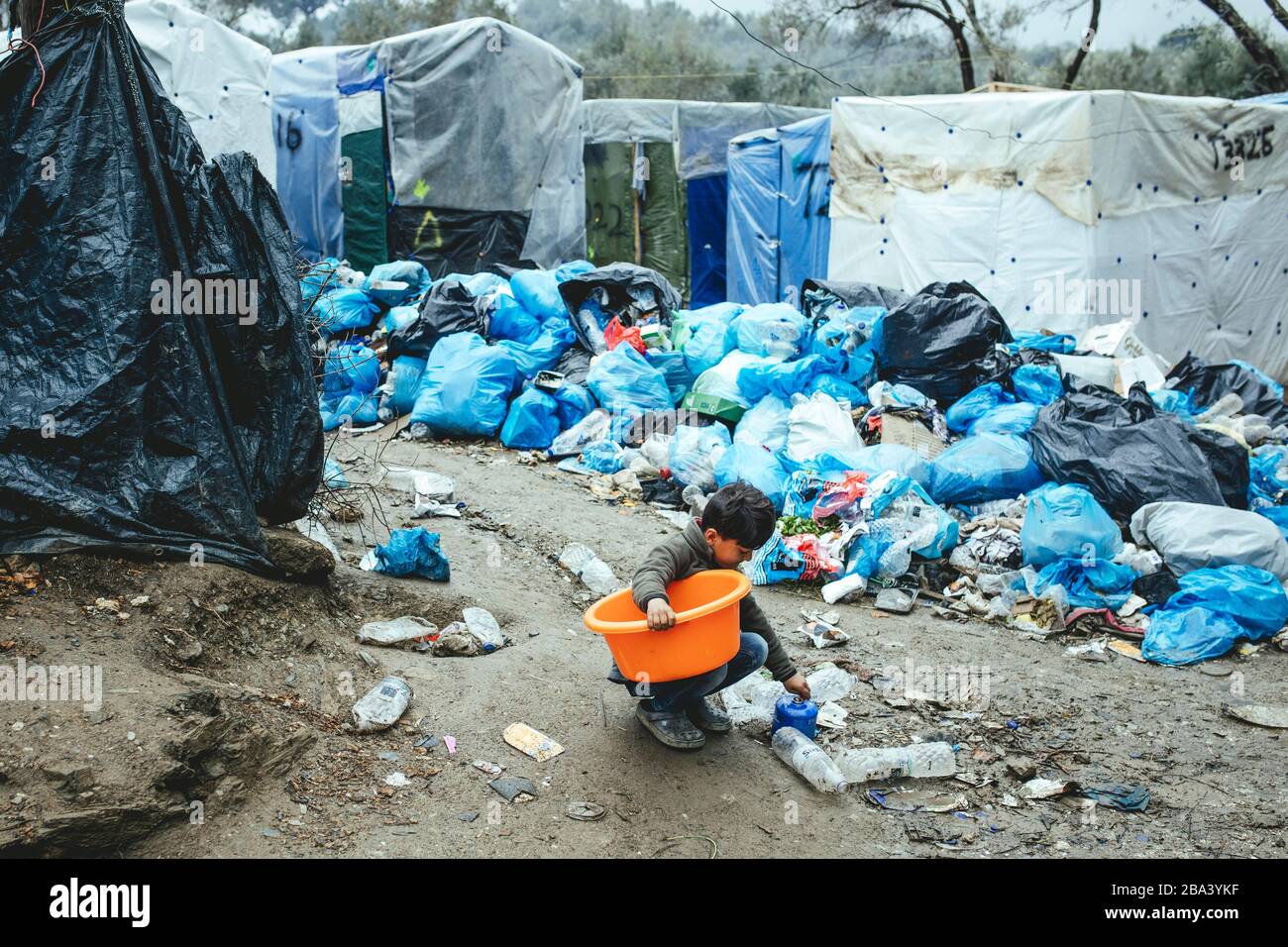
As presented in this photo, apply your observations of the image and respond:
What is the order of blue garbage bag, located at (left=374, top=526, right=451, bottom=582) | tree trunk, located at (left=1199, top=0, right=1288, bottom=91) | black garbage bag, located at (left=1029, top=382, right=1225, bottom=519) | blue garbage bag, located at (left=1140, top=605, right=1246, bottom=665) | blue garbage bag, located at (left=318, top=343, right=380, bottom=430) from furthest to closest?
1. tree trunk, located at (left=1199, top=0, right=1288, bottom=91)
2. blue garbage bag, located at (left=318, top=343, right=380, bottom=430)
3. black garbage bag, located at (left=1029, top=382, right=1225, bottom=519)
4. blue garbage bag, located at (left=1140, top=605, right=1246, bottom=665)
5. blue garbage bag, located at (left=374, top=526, right=451, bottom=582)

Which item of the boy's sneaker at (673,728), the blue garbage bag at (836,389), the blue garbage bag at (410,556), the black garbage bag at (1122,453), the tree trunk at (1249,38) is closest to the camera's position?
the boy's sneaker at (673,728)

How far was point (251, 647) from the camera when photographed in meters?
2.90

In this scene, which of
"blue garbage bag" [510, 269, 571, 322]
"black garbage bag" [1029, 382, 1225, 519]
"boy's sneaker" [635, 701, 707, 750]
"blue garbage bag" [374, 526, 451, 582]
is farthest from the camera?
"blue garbage bag" [510, 269, 571, 322]

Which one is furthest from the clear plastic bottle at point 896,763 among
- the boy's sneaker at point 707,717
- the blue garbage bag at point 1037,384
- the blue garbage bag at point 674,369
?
the blue garbage bag at point 674,369

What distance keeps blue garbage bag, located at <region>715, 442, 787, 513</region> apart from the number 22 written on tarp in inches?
249

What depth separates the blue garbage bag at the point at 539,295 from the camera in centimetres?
736

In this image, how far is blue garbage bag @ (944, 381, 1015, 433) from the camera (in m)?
5.96

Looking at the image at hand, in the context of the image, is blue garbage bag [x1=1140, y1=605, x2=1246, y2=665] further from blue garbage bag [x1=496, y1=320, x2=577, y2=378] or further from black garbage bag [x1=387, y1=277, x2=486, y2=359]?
black garbage bag [x1=387, y1=277, x2=486, y2=359]

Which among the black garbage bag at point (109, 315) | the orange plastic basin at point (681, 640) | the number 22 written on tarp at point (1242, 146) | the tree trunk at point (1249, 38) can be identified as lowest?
the orange plastic basin at point (681, 640)

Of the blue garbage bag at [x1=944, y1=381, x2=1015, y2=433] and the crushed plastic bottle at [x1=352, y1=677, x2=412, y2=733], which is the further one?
the blue garbage bag at [x1=944, y1=381, x2=1015, y2=433]

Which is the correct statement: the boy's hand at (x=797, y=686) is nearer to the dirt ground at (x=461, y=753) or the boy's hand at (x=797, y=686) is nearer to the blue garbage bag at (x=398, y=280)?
the dirt ground at (x=461, y=753)

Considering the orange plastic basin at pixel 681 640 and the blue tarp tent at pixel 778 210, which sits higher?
the blue tarp tent at pixel 778 210

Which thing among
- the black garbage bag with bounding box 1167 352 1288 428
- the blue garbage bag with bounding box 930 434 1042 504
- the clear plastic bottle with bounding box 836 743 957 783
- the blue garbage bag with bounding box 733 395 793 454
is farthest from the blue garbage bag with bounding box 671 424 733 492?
the black garbage bag with bounding box 1167 352 1288 428

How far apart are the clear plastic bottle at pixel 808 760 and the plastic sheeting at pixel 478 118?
7414 mm
